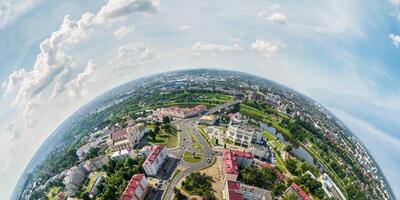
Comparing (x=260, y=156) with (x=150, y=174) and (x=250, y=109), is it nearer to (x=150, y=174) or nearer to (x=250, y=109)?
(x=150, y=174)

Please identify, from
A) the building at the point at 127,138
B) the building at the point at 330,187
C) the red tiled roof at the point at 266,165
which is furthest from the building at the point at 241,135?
the building at the point at 127,138

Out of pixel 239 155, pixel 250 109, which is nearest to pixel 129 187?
pixel 239 155

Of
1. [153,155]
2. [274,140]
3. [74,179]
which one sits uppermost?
[274,140]

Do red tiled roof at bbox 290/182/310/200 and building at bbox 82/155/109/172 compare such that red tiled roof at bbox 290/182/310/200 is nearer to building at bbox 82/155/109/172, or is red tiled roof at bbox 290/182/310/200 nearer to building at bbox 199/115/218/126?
building at bbox 199/115/218/126

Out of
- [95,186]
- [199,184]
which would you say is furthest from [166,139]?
[199,184]

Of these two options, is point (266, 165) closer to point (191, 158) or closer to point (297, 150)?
point (191, 158)
